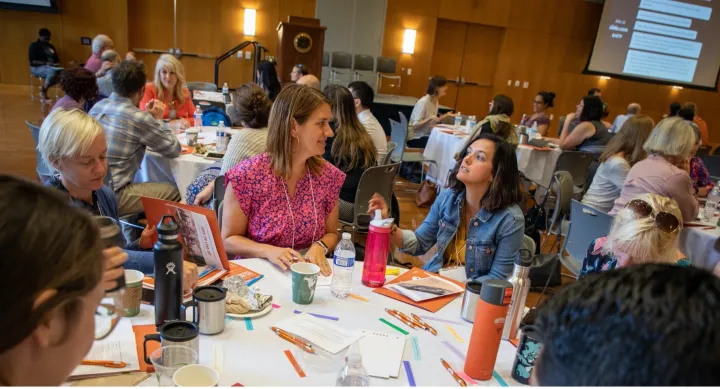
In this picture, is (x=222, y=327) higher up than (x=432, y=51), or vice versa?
(x=432, y=51)

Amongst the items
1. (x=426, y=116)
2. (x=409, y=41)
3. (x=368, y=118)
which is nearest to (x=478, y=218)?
(x=368, y=118)

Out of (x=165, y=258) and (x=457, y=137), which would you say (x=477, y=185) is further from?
(x=457, y=137)

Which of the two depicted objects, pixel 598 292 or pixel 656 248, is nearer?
pixel 598 292

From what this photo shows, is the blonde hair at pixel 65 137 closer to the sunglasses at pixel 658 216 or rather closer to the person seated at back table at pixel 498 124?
the sunglasses at pixel 658 216

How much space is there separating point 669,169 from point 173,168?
3611 mm

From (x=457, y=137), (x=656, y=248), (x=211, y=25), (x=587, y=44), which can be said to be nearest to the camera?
(x=656, y=248)

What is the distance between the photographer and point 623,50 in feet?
39.3

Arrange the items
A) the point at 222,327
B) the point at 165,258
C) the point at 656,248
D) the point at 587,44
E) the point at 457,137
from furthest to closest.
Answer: the point at 587,44 < the point at 457,137 < the point at 656,248 < the point at 222,327 < the point at 165,258

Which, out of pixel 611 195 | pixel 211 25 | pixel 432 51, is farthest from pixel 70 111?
pixel 432 51

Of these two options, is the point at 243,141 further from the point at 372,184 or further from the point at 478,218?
the point at 478,218

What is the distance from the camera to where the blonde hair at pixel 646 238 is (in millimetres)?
2012

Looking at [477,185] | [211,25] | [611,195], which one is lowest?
[611,195]

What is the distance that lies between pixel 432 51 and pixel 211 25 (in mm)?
5408

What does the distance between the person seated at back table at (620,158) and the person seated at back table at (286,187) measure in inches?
112
